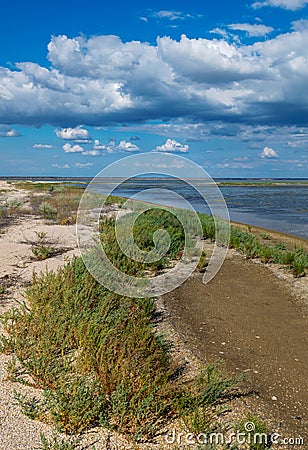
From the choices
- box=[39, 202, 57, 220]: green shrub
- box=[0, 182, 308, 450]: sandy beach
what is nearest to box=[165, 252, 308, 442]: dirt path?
box=[0, 182, 308, 450]: sandy beach

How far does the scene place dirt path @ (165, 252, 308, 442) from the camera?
14.5 feet

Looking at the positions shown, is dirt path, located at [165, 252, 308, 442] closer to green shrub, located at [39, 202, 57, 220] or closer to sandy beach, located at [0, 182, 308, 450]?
sandy beach, located at [0, 182, 308, 450]

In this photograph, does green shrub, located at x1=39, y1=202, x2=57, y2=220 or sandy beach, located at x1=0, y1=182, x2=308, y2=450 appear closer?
sandy beach, located at x1=0, y1=182, x2=308, y2=450

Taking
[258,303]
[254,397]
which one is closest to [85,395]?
[254,397]

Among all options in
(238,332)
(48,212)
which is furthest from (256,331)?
(48,212)

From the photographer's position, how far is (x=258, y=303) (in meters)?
7.50

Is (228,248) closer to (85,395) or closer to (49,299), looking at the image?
(49,299)

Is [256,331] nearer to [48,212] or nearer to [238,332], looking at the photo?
[238,332]

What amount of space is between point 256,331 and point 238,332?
292mm

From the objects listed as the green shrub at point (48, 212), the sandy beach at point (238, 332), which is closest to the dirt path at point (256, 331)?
the sandy beach at point (238, 332)

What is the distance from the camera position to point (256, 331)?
6164 mm

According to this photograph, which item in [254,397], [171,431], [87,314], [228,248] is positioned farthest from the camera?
[228,248]

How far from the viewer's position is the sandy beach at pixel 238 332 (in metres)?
3.82

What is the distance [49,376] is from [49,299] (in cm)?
173
